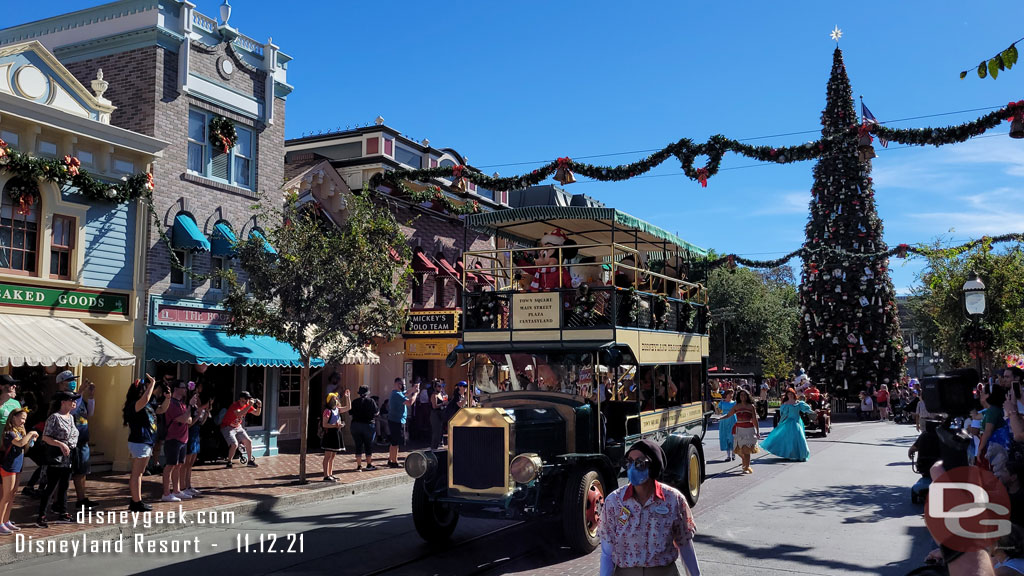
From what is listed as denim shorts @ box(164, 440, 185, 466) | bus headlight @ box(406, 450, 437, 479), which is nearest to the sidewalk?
denim shorts @ box(164, 440, 185, 466)

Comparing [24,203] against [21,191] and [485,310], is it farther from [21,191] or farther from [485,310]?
[485,310]

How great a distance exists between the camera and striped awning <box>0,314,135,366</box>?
12.2 m

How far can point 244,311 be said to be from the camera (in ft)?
44.7

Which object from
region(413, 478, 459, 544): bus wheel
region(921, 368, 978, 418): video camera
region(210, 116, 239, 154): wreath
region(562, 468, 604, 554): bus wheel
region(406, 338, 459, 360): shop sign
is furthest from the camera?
region(406, 338, 459, 360): shop sign

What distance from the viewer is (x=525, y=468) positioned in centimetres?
791

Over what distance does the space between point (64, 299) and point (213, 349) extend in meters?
2.92

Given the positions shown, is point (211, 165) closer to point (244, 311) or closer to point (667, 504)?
point (244, 311)

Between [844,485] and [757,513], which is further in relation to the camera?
[844,485]

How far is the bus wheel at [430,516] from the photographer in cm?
850

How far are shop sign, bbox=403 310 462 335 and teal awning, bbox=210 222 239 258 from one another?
6.19 meters

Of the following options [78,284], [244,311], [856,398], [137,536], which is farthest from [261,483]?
[856,398]

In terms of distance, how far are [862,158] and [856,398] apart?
71.5 feet

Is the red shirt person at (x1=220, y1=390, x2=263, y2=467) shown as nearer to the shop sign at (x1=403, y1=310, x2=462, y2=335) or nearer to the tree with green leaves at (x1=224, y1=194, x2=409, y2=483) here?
the tree with green leaves at (x1=224, y1=194, x2=409, y2=483)

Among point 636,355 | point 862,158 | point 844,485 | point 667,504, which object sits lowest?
point 844,485
